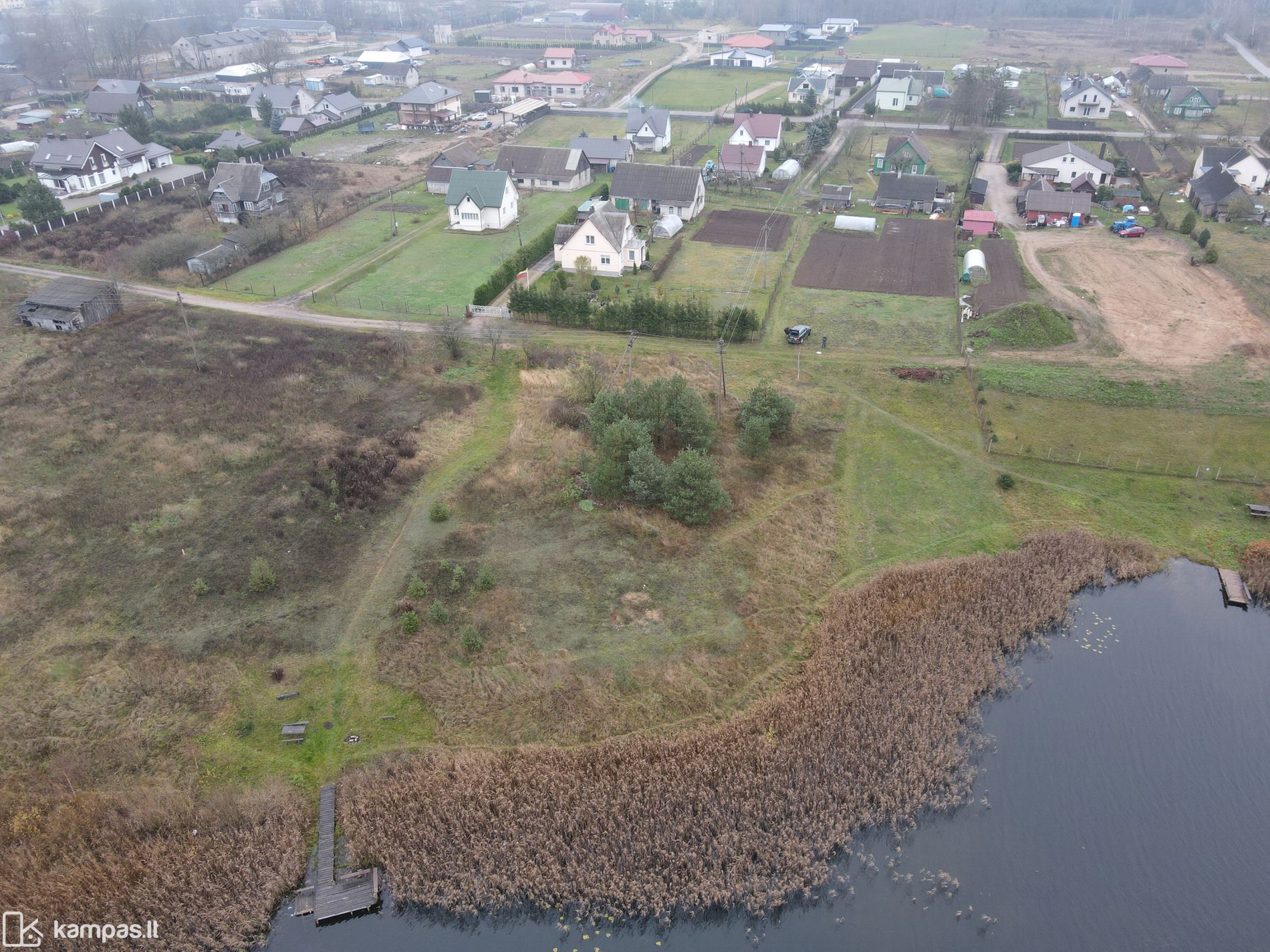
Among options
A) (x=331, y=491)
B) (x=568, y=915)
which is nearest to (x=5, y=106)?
(x=331, y=491)

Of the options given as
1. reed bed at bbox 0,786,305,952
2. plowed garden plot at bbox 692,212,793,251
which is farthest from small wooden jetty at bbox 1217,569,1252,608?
plowed garden plot at bbox 692,212,793,251

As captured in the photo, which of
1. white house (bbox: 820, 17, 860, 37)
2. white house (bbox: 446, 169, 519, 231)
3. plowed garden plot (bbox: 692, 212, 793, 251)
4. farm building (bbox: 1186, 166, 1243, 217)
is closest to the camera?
plowed garden plot (bbox: 692, 212, 793, 251)

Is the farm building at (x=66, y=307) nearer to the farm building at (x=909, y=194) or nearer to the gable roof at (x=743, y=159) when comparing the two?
the gable roof at (x=743, y=159)

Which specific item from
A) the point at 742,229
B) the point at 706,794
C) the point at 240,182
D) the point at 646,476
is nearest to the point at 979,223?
the point at 742,229

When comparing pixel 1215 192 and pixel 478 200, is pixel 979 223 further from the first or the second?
pixel 478 200

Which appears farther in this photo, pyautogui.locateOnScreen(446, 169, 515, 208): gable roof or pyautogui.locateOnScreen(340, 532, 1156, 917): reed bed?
pyautogui.locateOnScreen(446, 169, 515, 208): gable roof

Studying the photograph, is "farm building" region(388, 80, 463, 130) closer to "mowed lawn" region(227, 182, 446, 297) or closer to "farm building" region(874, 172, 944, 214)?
"mowed lawn" region(227, 182, 446, 297)
